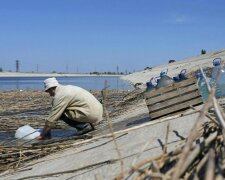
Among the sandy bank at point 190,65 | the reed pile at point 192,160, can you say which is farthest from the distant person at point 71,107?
the sandy bank at point 190,65

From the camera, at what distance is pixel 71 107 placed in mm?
8453

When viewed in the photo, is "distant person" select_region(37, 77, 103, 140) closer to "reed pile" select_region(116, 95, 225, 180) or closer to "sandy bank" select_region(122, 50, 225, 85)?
"reed pile" select_region(116, 95, 225, 180)

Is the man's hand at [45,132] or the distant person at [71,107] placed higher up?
the distant person at [71,107]

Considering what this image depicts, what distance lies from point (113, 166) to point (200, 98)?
3210 mm

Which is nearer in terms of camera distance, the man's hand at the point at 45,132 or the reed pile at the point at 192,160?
the reed pile at the point at 192,160

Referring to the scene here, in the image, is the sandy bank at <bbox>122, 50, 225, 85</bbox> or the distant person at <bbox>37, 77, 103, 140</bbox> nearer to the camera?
the distant person at <bbox>37, 77, 103, 140</bbox>

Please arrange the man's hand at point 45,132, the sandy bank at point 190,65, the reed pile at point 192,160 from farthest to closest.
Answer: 1. the sandy bank at point 190,65
2. the man's hand at point 45,132
3. the reed pile at point 192,160

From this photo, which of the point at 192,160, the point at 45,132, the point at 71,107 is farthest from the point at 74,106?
the point at 192,160

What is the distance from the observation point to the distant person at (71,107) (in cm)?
814

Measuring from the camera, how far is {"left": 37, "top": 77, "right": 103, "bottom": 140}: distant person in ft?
26.7

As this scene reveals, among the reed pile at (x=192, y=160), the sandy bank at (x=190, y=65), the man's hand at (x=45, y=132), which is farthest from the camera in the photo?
the sandy bank at (x=190, y=65)

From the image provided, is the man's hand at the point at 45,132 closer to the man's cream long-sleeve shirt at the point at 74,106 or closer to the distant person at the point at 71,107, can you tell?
the distant person at the point at 71,107

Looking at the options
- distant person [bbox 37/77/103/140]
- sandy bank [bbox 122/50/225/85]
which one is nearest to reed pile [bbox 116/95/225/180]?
distant person [bbox 37/77/103/140]

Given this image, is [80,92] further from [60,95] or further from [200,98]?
[200,98]
